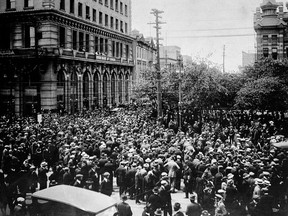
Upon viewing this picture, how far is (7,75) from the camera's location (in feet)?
113

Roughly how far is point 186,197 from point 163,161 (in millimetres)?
1988

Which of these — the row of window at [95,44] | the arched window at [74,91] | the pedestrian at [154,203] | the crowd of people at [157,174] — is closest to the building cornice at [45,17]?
the row of window at [95,44]

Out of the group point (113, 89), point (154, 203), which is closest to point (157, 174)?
point (154, 203)

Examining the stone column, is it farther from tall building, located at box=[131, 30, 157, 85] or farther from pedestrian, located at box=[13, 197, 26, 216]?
pedestrian, located at box=[13, 197, 26, 216]

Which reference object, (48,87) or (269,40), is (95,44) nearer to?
(48,87)

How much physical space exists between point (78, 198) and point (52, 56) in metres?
27.4

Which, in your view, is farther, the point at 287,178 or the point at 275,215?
the point at 287,178

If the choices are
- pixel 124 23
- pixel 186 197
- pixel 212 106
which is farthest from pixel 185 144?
pixel 124 23

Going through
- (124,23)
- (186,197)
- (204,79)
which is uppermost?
(124,23)

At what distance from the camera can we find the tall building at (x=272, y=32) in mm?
47000

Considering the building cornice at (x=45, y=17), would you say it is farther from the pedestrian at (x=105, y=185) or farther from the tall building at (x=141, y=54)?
the pedestrian at (x=105, y=185)

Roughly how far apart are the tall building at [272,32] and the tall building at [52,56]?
2031 centimetres

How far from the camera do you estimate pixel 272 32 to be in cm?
4778

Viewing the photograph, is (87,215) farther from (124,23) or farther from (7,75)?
(124,23)
